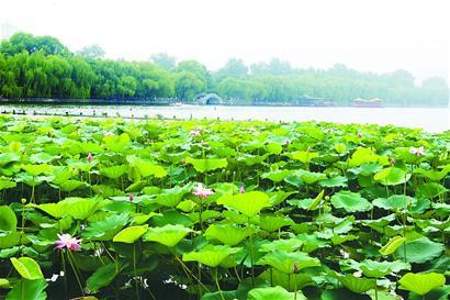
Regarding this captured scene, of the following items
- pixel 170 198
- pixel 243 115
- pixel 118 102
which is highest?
pixel 170 198

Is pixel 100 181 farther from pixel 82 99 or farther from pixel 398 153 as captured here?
pixel 82 99

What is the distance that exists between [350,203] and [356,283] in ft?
1.78

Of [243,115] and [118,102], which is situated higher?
[118,102]

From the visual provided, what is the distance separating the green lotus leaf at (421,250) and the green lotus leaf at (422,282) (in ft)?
0.60

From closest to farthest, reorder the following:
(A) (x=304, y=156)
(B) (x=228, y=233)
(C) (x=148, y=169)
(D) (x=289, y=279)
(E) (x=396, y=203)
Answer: (D) (x=289, y=279) < (B) (x=228, y=233) < (E) (x=396, y=203) < (C) (x=148, y=169) < (A) (x=304, y=156)

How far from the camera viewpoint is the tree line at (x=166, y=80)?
2865cm

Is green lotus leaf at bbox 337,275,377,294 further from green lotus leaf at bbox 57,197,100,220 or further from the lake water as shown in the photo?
the lake water

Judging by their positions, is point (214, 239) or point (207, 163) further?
point (207, 163)

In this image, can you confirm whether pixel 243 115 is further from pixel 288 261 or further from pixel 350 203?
pixel 288 261

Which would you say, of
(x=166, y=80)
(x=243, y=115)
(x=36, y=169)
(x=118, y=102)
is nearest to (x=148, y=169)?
(x=36, y=169)

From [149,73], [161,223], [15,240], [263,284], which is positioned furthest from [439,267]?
[149,73]

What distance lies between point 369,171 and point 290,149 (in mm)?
630

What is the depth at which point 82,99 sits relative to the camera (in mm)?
31688

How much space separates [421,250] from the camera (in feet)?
3.23
